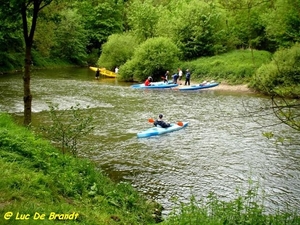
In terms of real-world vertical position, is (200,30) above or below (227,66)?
above

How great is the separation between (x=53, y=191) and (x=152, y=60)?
3026cm

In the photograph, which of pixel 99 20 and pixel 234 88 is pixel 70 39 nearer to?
pixel 99 20

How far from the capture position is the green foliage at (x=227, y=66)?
32.1 metres

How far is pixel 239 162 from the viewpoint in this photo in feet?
41.0

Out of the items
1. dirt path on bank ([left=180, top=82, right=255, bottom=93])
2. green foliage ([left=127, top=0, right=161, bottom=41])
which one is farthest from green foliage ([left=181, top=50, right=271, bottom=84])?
green foliage ([left=127, top=0, right=161, bottom=41])

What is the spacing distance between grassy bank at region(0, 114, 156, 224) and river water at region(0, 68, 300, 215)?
1.53 metres

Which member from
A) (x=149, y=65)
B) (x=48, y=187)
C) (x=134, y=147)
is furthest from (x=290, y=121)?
(x=149, y=65)

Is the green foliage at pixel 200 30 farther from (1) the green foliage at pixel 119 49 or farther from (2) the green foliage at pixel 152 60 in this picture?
(1) the green foliage at pixel 119 49

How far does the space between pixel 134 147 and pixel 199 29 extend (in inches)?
1048

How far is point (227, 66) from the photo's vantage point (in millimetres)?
33875

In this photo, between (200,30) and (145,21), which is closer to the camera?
(200,30)

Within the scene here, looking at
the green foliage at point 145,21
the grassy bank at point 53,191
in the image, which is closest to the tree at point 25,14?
the grassy bank at point 53,191

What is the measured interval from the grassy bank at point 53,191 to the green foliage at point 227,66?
24823 millimetres

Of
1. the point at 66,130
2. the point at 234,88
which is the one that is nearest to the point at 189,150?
the point at 66,130
